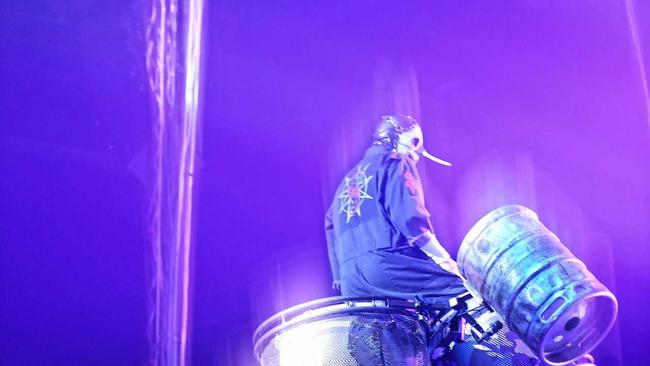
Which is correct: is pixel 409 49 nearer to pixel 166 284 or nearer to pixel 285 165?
pixel 285 165

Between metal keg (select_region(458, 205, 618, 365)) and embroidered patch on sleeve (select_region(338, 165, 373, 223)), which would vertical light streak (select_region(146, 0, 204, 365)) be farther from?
metal keg (select_region(458, 205, 618, 365))

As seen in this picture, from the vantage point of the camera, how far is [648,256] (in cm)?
532

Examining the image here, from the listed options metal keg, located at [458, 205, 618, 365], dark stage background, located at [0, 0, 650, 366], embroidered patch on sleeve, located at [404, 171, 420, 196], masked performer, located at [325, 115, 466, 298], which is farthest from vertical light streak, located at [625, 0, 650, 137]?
metal keg, located at [458, 205, 618, 365]

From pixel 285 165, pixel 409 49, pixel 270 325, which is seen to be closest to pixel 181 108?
pixel 285 165

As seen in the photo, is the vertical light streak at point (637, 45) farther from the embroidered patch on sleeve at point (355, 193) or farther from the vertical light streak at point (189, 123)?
the vertical light streak at point (189, 123)

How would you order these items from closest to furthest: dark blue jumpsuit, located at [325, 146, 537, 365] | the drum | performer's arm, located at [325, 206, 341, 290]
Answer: the drum → dark blue jumpsuit, located at [325, 146, 537, 365] → performer's arm, located at [325, 206, 341, 290]

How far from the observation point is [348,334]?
3236 mm

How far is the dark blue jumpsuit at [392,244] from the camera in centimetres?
355

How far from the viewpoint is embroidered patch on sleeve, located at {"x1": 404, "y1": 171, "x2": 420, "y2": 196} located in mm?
3754

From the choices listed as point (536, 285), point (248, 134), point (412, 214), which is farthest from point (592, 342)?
point (248, 134)

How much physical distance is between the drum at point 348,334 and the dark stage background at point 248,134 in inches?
110

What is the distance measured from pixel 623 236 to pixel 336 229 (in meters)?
2.46

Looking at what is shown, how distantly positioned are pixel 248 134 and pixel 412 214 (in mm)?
3532

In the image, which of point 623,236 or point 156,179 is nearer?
point 623,236
